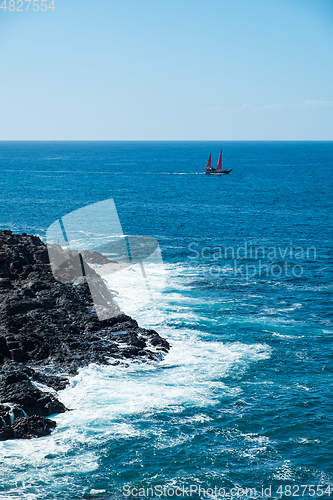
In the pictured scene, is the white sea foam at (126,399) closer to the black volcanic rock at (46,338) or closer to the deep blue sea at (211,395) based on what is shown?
the deep blue sea at (211,395)

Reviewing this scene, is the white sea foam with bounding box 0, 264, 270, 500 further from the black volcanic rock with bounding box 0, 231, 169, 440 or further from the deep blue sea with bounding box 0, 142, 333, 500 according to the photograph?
the black volcanic rock with bounding box 0, 231, 169, 440

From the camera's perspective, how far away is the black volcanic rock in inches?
1403

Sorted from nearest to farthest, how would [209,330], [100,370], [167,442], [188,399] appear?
[167,442] < [188,399] < [100,370] < [209,330]

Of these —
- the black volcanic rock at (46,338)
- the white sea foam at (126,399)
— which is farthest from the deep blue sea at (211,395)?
the black volcanic rock at (46,338)

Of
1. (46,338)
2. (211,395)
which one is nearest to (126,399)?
(211,395)

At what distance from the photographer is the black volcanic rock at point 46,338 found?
3562 centimetres

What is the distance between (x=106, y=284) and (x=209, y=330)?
759 inches

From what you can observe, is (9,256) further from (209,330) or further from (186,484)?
(186,484)

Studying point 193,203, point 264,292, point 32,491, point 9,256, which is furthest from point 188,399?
point 193,203

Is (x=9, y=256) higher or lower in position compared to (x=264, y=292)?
higher

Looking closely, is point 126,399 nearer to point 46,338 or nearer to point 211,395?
point 211,395

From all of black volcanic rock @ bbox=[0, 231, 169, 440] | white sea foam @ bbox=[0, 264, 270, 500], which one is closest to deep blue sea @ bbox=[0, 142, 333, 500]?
white sea foam @ bbox=[0, 264, 270, 500]

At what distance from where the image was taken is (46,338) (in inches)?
1817

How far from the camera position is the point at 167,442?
33812 millimetres
